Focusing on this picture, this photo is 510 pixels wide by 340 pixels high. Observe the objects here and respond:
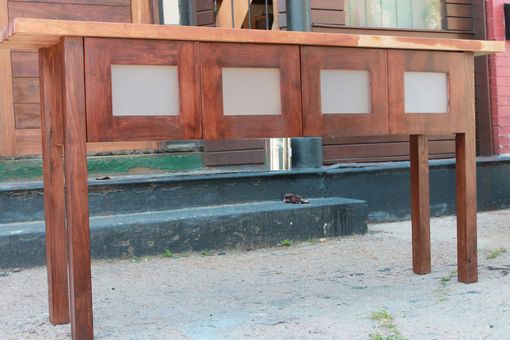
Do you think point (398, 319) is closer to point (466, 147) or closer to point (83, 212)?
point (466, 147)

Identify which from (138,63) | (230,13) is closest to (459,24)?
(230,13)

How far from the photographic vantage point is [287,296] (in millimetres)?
3670

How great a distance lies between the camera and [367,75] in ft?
11.2

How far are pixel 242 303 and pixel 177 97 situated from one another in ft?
3.80

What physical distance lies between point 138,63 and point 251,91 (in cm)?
53

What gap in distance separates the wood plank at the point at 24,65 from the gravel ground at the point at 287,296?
6.51ft

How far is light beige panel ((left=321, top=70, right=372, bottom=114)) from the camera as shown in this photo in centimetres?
331

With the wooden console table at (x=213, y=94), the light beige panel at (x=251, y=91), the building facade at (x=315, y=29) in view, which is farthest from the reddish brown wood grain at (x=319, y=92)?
the building facade at (x=315, y=29)

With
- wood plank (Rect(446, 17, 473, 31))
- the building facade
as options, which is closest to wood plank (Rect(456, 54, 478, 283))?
the building facade

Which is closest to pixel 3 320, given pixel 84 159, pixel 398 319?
pixel 84 159

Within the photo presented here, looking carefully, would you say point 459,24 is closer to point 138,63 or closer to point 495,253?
point 495,253

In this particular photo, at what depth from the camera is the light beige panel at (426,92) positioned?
139 inches

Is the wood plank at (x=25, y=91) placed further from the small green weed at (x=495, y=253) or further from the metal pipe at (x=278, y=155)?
the small green weed at (x=495, y=253)

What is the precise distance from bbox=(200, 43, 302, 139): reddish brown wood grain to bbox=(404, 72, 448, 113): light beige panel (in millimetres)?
659
